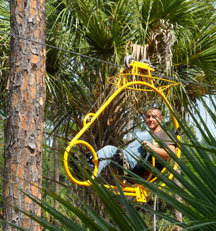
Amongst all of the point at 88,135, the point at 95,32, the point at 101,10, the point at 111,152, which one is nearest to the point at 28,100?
the point at 111,152

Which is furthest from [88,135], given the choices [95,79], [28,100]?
[28,100]

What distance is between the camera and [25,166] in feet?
11.0

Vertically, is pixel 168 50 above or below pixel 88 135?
above

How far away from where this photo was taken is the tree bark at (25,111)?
333 centimetres

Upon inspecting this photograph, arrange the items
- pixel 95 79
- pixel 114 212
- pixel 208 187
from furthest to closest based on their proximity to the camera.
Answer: pixel 95 79
pixel 208 187
pixel 114 212


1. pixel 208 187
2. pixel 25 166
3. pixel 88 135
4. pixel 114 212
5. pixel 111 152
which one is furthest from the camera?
pixel 88 135

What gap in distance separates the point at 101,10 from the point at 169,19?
0.91 m

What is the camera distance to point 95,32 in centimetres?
583

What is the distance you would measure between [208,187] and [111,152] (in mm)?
2672

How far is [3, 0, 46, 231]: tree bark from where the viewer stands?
131 inches

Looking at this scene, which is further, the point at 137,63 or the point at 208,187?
the point at 137,63

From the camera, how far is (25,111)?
3441 millimetres

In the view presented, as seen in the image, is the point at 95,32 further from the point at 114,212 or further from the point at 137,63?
the point at 114,212

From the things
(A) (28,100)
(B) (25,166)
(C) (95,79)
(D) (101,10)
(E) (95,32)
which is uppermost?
(D) (101,10)
